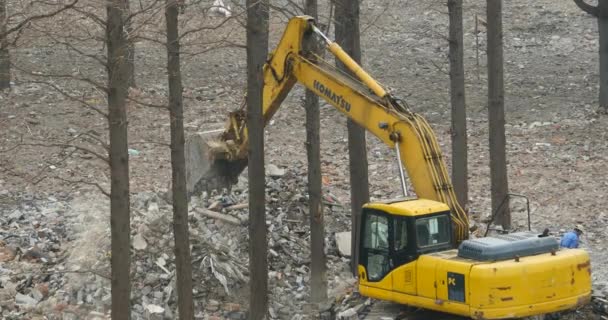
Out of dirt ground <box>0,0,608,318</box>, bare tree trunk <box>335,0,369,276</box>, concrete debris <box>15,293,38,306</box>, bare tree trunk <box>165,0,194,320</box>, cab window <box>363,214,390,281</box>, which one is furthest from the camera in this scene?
dirt ground <box>0,0,608,318</box>

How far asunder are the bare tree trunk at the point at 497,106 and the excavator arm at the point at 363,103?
4821 mm

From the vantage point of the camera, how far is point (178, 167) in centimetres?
1466

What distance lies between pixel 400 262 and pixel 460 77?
21.6 feet

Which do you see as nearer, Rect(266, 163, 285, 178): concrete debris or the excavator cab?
the excavator cab

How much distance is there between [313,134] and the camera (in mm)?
17844

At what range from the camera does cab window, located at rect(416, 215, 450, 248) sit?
13.6 meters

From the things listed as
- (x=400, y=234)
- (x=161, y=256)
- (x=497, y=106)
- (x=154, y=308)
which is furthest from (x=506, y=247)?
(x=497, y=106)

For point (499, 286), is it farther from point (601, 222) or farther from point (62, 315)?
point (601, 222)

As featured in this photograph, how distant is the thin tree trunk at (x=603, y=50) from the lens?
27859mm

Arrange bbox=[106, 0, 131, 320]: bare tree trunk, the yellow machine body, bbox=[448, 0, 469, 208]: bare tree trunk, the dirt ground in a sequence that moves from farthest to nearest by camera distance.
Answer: the dirt ground
bbox=[448, 0, 469, 208]: bare tree trunk
the yellow machine body
bbox=[106, 0, 131, 320]: bare tree trunk

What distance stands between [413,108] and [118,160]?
18.7 meters

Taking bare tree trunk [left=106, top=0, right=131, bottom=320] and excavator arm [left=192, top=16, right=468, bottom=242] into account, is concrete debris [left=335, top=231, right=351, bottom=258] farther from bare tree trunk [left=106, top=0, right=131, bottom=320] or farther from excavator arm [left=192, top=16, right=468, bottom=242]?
bare tree trunk [left=106, top=0, right=131, bottom=320]

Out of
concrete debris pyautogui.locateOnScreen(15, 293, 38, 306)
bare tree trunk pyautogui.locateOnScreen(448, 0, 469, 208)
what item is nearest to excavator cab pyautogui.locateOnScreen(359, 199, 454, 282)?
bare tree trunk pyautogui.locateOnScreen(448, 0, 469, 208)

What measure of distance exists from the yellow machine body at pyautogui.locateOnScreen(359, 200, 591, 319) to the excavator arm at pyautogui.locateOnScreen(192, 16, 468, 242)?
0.76 m
